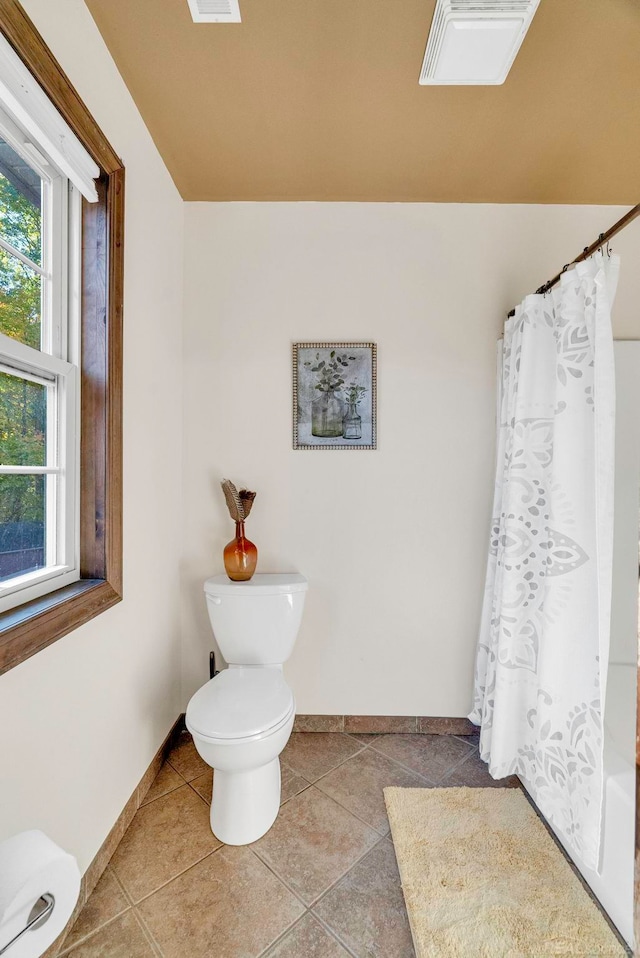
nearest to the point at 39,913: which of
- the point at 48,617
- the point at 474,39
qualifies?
the point at 48,617

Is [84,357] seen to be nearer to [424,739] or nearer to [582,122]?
[582,122]

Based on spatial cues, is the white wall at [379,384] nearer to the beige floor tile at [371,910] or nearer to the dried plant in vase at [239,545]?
the dried plant in vase at [239,545]

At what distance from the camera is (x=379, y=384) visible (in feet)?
6.70

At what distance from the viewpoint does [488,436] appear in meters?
2.05

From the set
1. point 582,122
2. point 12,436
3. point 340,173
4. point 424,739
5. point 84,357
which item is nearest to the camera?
point 12,436

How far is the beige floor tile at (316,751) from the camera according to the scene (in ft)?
6.00

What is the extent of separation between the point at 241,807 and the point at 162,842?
279 millimetres

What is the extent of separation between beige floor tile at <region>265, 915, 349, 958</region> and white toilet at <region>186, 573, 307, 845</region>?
330mm

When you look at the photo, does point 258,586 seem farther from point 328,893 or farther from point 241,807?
point 328,893

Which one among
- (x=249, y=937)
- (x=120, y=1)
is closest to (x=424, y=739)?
(x=249, y=937)

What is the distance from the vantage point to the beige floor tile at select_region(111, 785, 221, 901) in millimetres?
1332

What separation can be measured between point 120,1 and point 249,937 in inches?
99.4

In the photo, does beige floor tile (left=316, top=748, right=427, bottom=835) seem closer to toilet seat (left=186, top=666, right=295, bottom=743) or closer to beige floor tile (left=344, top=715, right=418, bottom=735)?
beige floor tile (left=344, top=715, right=418, bottom=735)

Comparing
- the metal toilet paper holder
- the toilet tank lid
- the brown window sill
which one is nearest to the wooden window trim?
the brown window sill
